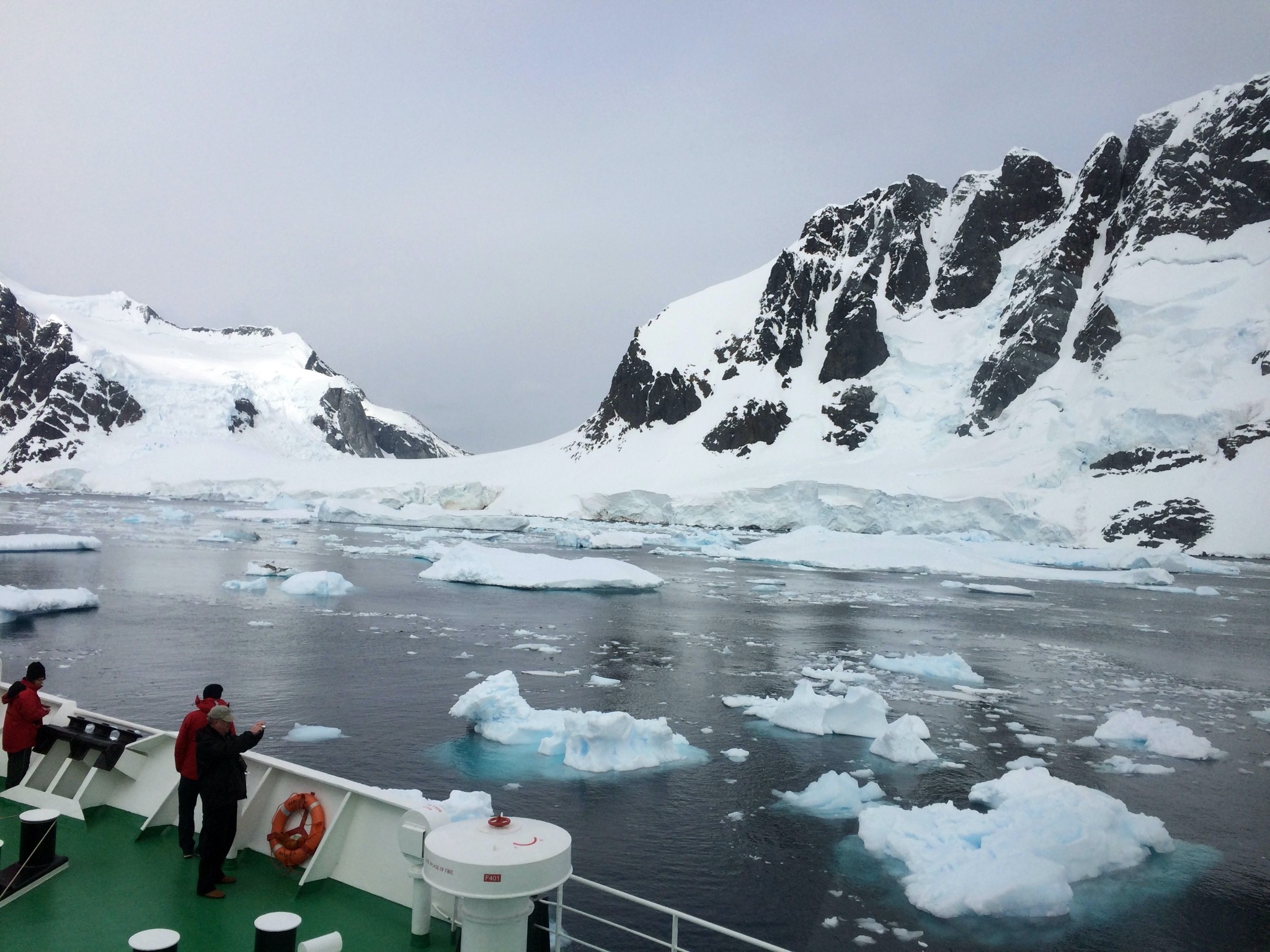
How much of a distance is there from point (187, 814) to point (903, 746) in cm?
779

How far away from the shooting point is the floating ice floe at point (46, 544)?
28391 mm

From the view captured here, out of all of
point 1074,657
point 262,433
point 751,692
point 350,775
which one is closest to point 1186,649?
point 1074,657

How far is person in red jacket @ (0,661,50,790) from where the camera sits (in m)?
5.85

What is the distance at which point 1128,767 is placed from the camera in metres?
10.0

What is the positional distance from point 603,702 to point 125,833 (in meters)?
7.30

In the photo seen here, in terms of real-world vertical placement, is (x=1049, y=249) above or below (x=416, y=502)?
above

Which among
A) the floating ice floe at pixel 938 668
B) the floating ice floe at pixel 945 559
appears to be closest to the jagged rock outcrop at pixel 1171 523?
the floating ice floe at pixel 945 559

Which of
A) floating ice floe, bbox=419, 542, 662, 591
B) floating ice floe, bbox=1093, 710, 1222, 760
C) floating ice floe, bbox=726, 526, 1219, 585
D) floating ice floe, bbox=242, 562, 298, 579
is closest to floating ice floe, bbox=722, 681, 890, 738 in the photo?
floating ice floe, bbox=1093, 710, 1222, 760

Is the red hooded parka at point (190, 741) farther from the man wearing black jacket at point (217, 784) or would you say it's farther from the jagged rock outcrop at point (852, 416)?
the jagged rock outcrop at point (852, 416)

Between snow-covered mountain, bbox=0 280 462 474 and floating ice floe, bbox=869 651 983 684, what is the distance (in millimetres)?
83938

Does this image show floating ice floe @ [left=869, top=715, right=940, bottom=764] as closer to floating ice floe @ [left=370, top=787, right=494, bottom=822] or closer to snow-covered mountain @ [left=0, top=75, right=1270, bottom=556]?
floating ice floe @ [left=370, top=787, right=494, bottom=822]

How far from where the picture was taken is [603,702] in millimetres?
12180

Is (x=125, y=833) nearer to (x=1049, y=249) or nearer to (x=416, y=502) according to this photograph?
(x=416, y=502)

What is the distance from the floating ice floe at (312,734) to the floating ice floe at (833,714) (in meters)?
5.74
